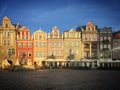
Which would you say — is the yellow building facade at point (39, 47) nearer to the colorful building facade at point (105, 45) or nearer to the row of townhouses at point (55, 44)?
the row of townhouses at point (55, 44)

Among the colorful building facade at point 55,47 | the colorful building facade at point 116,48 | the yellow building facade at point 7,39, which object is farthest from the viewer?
the colorful building facade at point 116,48

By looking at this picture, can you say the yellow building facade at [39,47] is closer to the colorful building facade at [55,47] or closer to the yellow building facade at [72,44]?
the colorful building facade at [55,47]

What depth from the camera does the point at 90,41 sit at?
7369 centimetres

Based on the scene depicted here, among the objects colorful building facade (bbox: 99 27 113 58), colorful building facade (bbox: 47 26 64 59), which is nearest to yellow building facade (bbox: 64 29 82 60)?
colorful building facade (bbox: 47 26 64 59)

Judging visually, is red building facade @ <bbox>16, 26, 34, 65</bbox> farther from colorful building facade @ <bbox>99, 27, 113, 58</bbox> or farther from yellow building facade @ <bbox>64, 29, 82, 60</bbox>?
colorful building facade @ <bbox>99, 27, 113, 58</bbox>

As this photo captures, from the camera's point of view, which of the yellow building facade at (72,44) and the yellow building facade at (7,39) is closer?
the yellow building facade at (7,39)

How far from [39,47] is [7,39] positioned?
32.7 feet

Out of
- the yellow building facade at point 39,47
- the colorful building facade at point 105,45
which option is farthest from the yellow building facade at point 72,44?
the colorful building facade at point 105,45

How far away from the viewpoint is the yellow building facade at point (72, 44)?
73125 mm

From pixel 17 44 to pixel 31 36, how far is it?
4.92 meters

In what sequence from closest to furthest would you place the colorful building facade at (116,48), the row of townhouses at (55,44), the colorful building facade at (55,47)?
the row of townhouses at (55,44) → the colorful building facade at (55,47) → the colorful building facade at (116,48)

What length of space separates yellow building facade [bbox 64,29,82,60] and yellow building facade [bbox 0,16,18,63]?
51.8 ft

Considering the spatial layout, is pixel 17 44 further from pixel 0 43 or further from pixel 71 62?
pixel 71 62

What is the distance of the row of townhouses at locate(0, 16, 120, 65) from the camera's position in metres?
71.9
